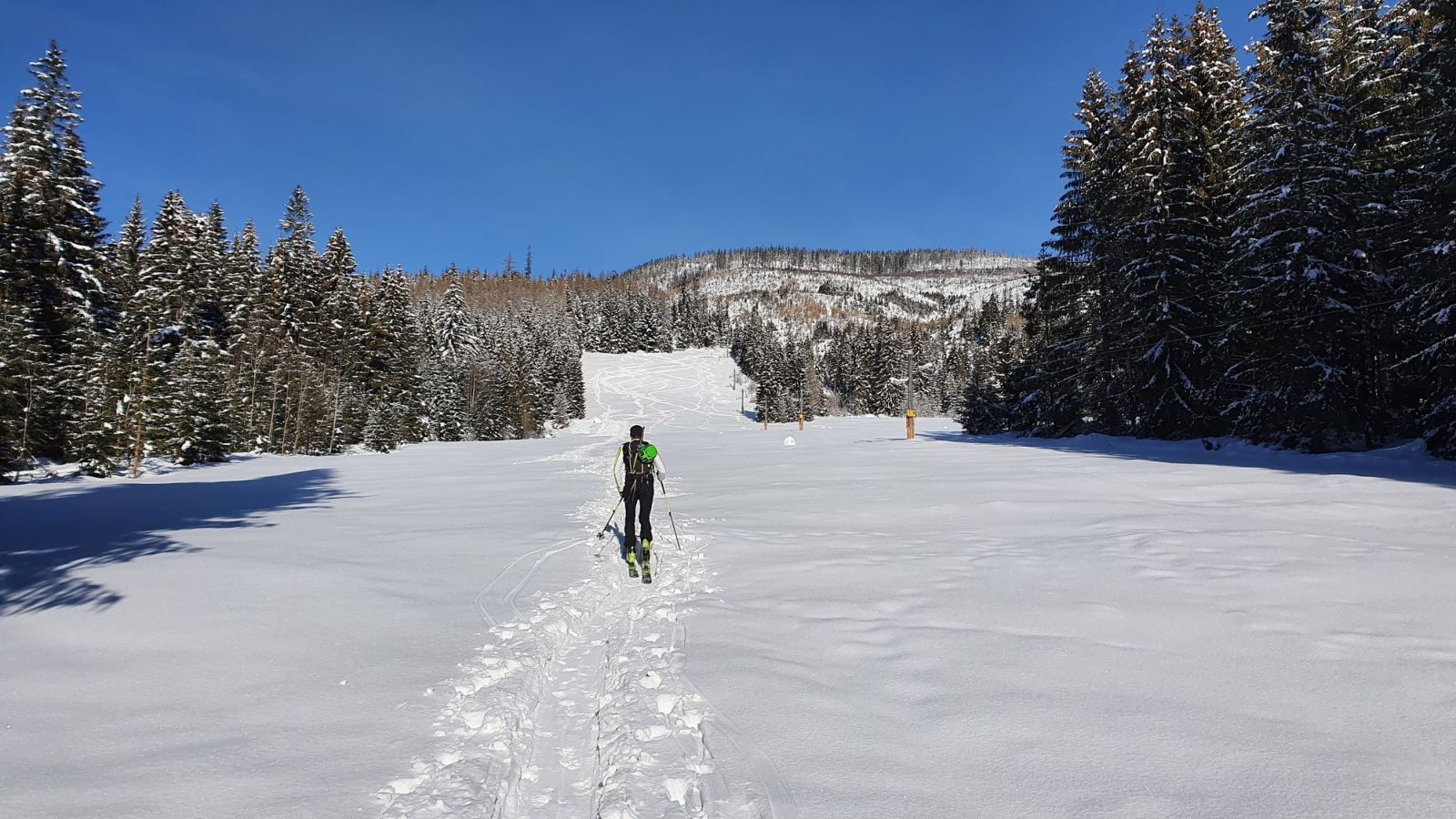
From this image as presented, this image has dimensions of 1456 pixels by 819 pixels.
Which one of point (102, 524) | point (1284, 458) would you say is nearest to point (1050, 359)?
point (1284, 458)

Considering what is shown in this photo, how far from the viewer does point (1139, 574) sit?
6.82 m

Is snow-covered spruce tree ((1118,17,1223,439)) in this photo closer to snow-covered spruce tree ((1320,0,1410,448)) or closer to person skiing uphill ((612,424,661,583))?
snow-covered spruce tree ((1320,0,1410,448))

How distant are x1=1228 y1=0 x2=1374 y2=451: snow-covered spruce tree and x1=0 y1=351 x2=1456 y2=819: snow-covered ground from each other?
6973mm

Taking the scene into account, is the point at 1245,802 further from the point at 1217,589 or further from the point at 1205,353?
the point at 1205,353

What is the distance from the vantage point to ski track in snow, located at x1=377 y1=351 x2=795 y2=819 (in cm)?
353

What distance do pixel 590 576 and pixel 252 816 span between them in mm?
5158

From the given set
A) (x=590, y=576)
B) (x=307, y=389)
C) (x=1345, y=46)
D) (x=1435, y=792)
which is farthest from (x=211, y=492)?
(x=1345, y=46)

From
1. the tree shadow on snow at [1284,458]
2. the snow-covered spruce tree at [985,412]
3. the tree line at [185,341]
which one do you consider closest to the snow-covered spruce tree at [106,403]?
the tree line at [185,341]

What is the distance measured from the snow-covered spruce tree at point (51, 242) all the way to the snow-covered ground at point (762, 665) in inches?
794

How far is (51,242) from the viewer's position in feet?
87.8

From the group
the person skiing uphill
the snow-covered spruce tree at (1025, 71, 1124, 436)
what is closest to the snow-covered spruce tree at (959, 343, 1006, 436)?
the snow-covered spruce tree at (1025, 71, 1124, 436)

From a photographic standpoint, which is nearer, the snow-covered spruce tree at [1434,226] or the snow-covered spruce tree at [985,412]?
the snow-covered spruce tree at [1434,226]

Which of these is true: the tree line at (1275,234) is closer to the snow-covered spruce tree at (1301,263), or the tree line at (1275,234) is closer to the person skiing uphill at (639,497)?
the snow-covered spruce tree at (1301,263)

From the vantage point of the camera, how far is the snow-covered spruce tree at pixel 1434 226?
13430 mm
